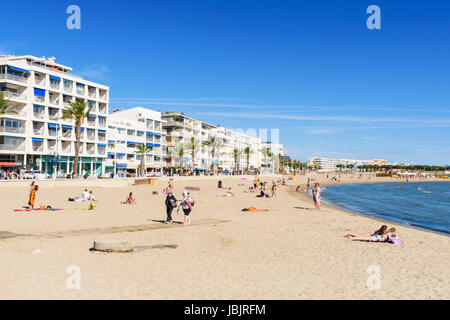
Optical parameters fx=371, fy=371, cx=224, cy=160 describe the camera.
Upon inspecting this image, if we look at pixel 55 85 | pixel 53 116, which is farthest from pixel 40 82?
pixel 53 116

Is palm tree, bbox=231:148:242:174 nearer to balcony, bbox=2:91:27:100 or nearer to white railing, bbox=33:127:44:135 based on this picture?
white railing, bbox=33:127:44:135

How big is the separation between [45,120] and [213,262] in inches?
2032

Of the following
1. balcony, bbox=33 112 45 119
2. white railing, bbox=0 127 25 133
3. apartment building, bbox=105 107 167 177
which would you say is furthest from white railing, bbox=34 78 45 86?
apartment building, bbox=105 107 167 177

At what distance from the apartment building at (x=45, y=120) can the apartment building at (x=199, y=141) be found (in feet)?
83.5

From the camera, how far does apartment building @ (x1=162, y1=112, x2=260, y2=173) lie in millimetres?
92750

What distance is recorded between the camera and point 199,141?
10388 cm

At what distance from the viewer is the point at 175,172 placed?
9269 centimetres

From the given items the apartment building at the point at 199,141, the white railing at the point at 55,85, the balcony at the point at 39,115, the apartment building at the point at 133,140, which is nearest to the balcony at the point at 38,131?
the balcony at the point at 39,115

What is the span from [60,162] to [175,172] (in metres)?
37.1

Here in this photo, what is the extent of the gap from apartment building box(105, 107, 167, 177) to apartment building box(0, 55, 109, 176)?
17.5ft

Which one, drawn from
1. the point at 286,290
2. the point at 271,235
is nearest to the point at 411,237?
the point at 271,235

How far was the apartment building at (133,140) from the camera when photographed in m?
72.1

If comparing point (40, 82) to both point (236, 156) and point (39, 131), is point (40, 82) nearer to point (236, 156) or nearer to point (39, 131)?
point (39, 131)

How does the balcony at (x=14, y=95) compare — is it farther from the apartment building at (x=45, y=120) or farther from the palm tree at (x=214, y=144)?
the palm tree at (x=214, y=144)
